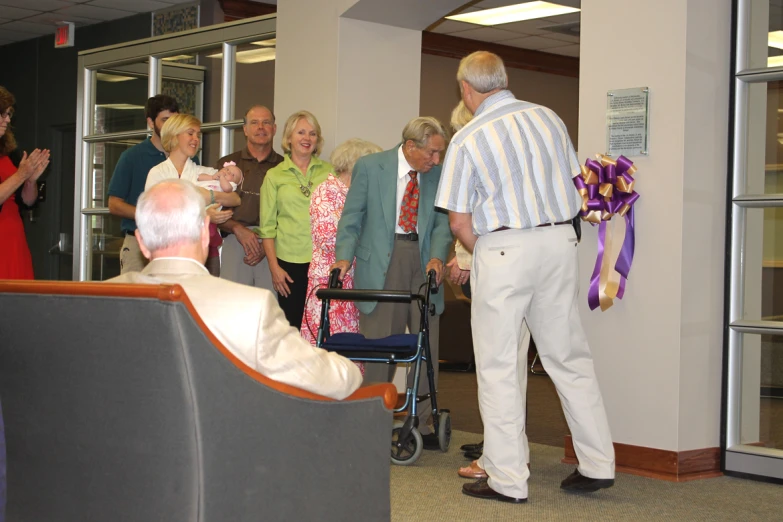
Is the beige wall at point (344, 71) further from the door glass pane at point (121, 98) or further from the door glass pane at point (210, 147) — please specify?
the door glass pane at point (121, 98)

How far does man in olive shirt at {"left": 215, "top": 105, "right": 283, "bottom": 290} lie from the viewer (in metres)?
5.36

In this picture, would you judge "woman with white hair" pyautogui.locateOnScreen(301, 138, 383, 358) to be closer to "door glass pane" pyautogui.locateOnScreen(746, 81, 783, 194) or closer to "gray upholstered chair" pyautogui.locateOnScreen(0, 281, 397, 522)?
"door glass pane" pyautogui.locateOnScreen(746, 81, 783, 194)

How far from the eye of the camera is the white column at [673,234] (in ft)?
13.3

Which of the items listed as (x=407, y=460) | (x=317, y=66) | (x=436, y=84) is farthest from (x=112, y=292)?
(x=436, y=84)

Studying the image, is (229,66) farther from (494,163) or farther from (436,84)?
(436,84)

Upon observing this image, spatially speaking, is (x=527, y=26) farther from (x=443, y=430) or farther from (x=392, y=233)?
(x=443, y=430)

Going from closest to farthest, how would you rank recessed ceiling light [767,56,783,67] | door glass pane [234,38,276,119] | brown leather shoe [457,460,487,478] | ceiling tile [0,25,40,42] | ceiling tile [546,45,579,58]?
brown leather shoe [457,460,487,478], recessed ceiling light [767,56,783,67], door glass pane [234,38,276,119], ceiling tile [0,25,40,42], ceiling tile [546,45,579,58]

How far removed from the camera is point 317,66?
5.77m

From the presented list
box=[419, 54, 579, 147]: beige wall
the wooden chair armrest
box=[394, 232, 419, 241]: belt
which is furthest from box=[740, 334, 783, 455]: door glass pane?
box=[419, 54, 579, 147]: beige wall

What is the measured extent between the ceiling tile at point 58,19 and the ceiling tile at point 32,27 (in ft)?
0.47

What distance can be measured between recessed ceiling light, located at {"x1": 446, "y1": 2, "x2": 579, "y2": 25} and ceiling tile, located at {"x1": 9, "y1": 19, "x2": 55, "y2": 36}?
4.34 metres

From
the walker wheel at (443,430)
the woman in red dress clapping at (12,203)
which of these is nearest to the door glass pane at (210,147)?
the woman in red dress clapping at (12,203)

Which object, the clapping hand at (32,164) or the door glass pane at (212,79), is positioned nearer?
the clapping hand at (32,164)

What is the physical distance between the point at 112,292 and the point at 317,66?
4037mm
